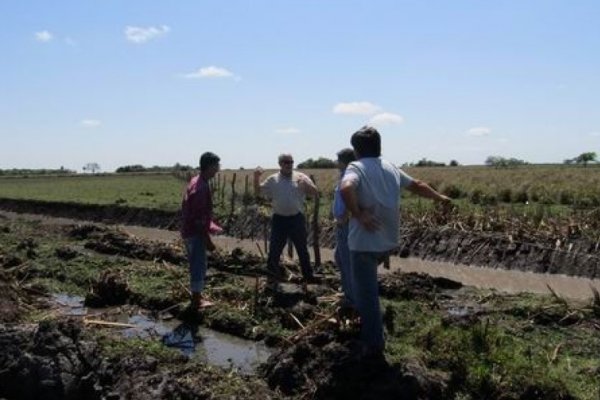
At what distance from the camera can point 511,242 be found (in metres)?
14.3

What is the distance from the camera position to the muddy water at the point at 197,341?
23.4ft

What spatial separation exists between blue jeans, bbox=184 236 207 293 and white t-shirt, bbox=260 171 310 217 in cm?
130

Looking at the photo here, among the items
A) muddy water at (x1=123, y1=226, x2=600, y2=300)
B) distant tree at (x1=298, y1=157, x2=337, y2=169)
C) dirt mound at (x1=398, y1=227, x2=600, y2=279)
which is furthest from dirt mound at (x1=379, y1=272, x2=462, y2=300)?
distant tree at (x1=298, y1=157, x2=337, y2=169)

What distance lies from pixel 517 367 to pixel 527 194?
16.4 m

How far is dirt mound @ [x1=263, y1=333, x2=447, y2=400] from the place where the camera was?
5.36 meters

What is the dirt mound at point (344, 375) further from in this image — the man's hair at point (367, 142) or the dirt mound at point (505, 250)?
the dirt mound at point (505, 250)

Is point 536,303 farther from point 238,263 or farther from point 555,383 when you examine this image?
point 238,263

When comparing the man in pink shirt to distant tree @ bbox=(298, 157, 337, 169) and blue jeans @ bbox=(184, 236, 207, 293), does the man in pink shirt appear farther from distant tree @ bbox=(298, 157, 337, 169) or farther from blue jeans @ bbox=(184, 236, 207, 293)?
distant tree @ bbox=(298, 157, 337, 169)

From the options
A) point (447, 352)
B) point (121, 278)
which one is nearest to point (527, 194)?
point (121, 278)

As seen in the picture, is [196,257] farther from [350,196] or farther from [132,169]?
[132,169]

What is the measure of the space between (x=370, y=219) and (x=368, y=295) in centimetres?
76

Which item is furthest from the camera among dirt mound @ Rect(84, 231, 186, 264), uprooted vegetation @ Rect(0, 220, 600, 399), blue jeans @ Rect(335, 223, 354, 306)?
dirt mound @ Rect(84, 231, 186, 264)

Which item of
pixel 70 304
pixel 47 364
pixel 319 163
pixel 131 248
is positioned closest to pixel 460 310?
pixel 47 364

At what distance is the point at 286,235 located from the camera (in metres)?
9.52
